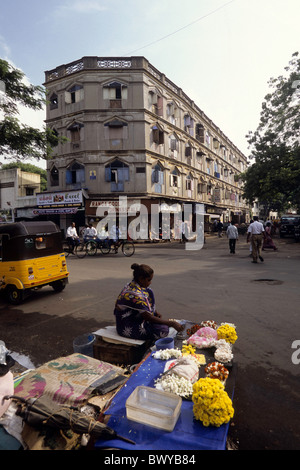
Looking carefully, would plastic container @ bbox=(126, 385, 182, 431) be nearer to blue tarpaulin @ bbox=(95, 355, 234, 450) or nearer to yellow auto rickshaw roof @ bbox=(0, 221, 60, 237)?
blue tarpaulin @ bbox=(95, 355, 234, 450)

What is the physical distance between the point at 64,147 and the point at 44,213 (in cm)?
655

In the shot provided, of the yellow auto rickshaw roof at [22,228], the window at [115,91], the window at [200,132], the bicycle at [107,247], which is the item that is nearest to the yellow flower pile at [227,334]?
the yellow auto rickshaw roof at [22,228]

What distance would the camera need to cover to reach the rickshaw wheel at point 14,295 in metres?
6.48

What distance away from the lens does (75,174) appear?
83.3ft

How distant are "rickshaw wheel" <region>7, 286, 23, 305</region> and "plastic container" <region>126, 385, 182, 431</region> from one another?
5.29 metres

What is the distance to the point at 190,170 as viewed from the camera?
3216 centimetres

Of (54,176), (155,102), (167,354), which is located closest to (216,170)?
(155,102)

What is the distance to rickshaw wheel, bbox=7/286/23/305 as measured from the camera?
648cm

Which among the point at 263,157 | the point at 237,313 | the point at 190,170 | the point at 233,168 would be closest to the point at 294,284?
the point at 237,313

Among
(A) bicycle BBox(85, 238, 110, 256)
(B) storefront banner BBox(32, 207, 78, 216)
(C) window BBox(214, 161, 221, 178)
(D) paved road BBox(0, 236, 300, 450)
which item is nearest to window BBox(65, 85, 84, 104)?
(B) storefront banner BBox(32, 207, 78, 216)

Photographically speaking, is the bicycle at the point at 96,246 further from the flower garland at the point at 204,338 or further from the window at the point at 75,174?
the flower garland at the point at 204,338

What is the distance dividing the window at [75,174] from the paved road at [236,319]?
16089mm

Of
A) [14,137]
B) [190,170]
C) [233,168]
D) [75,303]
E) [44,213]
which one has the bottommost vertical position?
[75,303]

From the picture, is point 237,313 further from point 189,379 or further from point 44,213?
point 44,213
